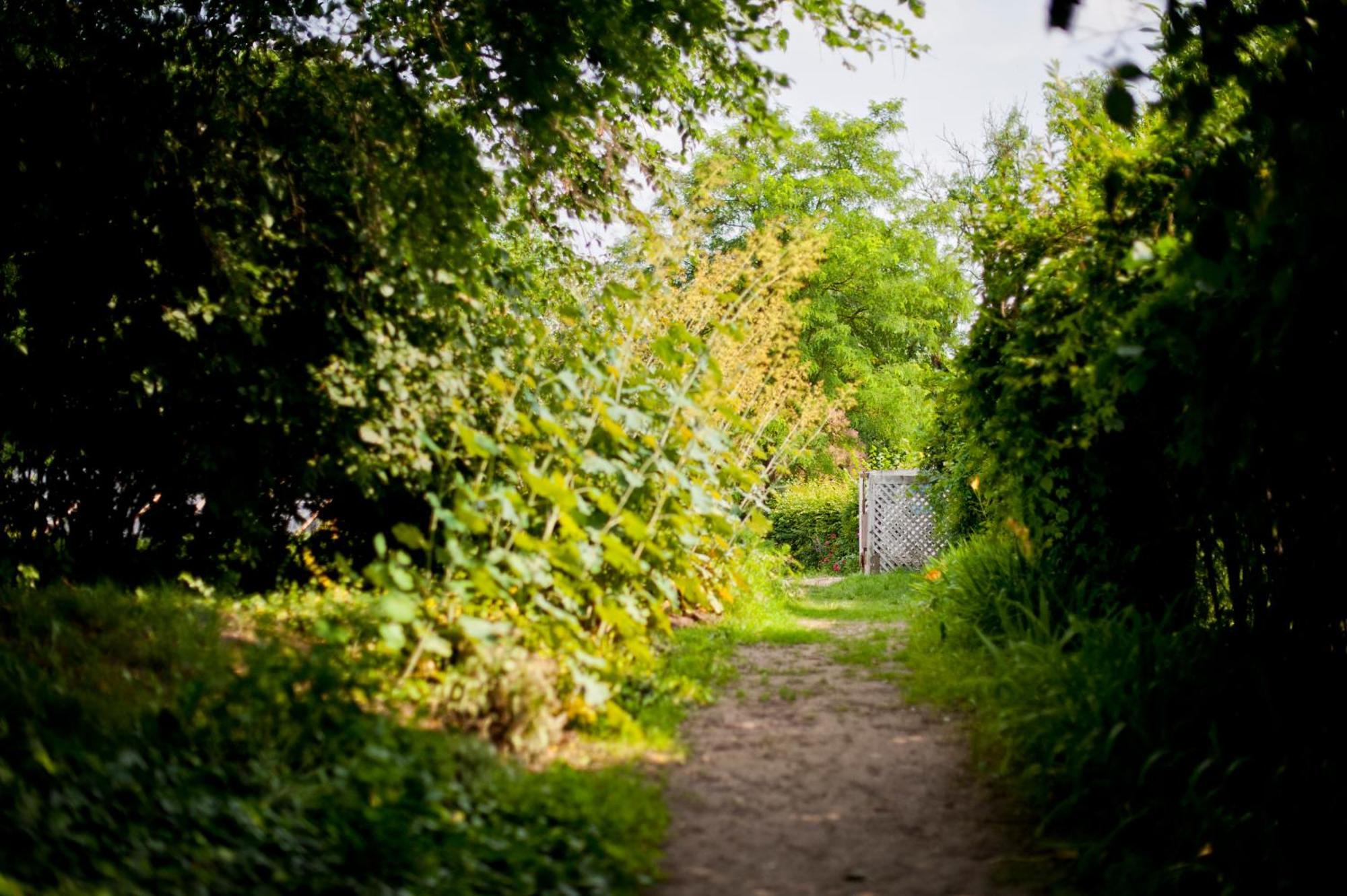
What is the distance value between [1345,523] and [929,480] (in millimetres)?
8558

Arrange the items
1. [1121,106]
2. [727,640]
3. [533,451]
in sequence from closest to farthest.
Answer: [1121,106] → [533,451] → [727,640]

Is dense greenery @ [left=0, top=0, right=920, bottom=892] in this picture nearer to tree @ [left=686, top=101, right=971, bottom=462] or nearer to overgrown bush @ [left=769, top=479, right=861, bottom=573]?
overgrown bush @ [left=769, top=479, right=861, bottom=573]

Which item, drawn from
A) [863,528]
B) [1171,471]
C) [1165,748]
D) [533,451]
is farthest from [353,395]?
[863,528]

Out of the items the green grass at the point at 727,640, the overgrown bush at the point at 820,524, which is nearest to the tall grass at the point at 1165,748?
the green grass at the point at 727,640

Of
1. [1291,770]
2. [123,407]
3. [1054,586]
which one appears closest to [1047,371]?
[1054,586]

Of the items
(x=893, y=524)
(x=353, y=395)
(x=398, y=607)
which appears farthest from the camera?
(x=893, y=524)

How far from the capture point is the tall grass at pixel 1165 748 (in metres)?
3.14

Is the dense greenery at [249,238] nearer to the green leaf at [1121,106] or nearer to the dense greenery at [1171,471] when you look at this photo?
the dense greenery at [1171,471]

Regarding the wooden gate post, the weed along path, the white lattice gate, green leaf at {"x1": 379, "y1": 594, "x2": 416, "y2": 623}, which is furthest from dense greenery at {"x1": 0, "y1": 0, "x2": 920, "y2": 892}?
the wooden gate post

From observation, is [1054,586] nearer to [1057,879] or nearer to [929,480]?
[1057,879]

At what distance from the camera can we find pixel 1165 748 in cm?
358

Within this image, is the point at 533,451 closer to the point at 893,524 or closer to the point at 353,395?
the point at 353,395

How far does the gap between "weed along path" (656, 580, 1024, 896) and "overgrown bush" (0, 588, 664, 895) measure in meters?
0.23

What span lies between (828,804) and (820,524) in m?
14.1
